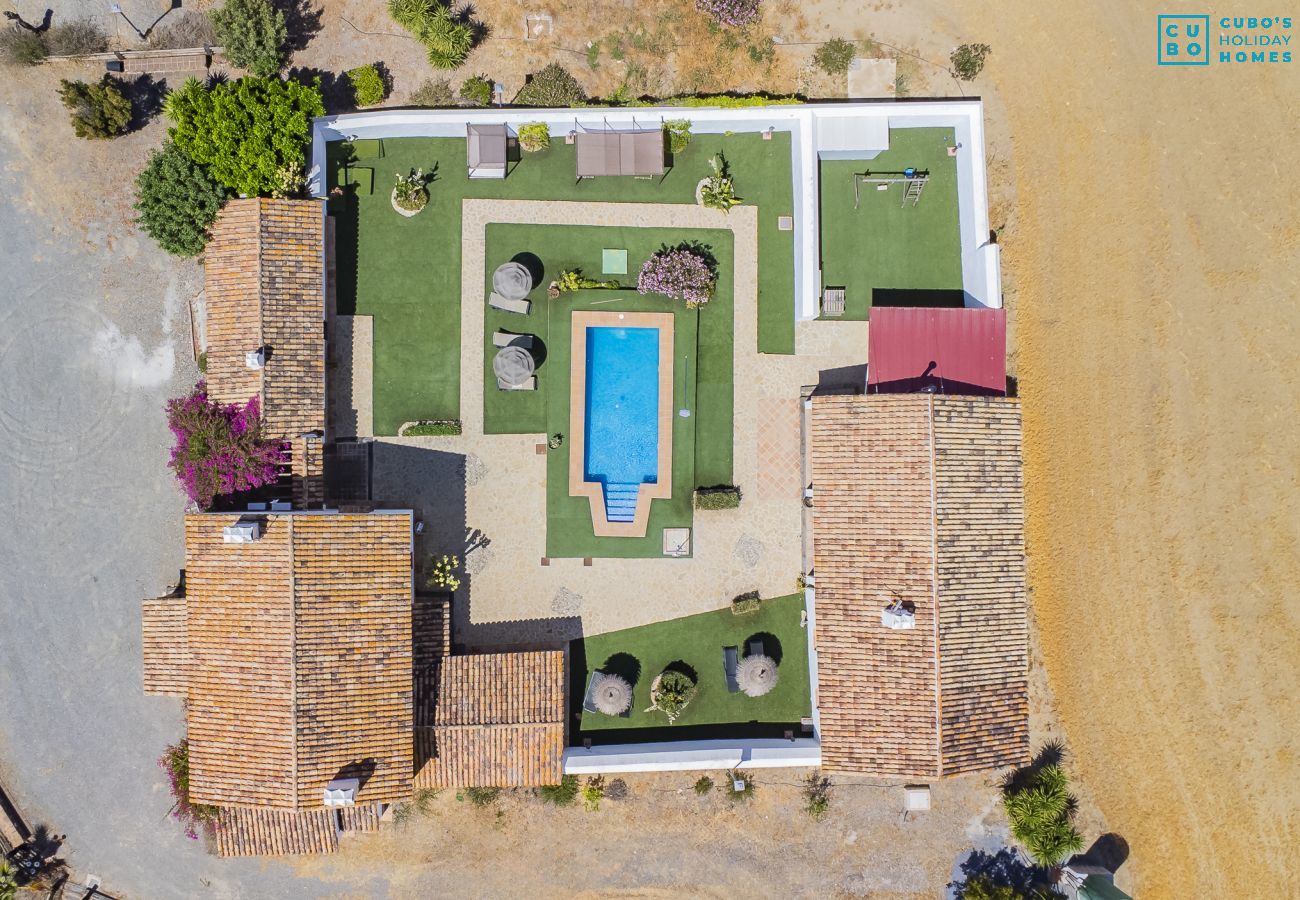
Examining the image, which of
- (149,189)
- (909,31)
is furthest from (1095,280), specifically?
(149,189)

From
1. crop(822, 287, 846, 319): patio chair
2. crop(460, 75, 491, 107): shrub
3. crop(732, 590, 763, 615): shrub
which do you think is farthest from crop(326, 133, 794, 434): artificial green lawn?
crop(732, 590, 763, 615): shrub

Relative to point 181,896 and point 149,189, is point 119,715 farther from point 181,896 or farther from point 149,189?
point 149,189

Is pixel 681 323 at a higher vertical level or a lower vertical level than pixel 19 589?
higher

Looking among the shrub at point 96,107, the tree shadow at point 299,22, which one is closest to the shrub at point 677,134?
the tree shadow at point 299,22

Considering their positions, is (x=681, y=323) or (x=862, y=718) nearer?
(x=862, y=718)

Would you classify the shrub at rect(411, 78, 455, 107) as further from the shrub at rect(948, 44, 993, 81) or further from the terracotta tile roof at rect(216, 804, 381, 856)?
the terracotta tile roof at rect(216, 804, 381, 856)

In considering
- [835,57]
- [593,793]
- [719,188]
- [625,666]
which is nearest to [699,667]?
[625,666]
